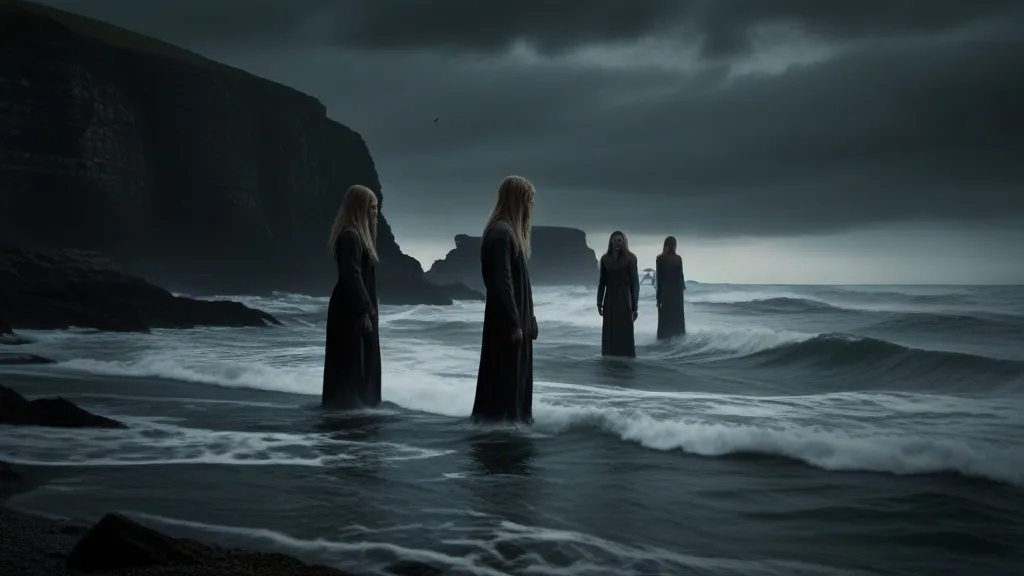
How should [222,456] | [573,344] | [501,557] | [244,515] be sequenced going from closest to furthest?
[501,557] → [244,515] → [222,456] → [573,344]

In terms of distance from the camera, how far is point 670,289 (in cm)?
2117

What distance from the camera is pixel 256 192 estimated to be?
200 ft

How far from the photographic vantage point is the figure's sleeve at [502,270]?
755cm

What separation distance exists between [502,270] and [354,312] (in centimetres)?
208

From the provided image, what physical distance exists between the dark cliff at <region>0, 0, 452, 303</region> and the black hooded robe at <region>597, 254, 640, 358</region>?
127 feet

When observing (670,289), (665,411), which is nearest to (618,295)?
(670,289)

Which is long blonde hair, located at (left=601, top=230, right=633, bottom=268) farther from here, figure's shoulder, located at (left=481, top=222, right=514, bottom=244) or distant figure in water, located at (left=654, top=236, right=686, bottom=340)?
figure's shoulder, located at (left=481, top=222, right=514, bottom=244)

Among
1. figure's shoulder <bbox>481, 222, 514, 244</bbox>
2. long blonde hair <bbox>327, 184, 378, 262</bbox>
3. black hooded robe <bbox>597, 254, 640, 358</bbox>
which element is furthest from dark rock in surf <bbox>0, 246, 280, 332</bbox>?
Answer: figure's shoulder <bbox>481, 222, 514, 244</bbox>

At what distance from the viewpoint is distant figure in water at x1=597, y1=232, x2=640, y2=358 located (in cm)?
1581

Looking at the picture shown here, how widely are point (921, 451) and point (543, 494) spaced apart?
10.1ft

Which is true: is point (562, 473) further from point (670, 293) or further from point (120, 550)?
point (670, 293)

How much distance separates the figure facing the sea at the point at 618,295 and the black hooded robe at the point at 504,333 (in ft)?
24.9

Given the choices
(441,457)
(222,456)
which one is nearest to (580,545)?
(441,457)

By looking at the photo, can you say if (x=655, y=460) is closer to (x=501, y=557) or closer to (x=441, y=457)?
(x=441, y=457)
